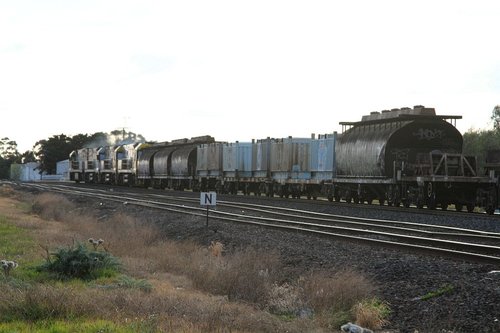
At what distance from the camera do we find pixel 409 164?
2725 cm

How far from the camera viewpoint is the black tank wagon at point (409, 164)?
984 inches

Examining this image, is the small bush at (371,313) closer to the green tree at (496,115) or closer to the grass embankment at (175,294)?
the grass embankment at (175,294)

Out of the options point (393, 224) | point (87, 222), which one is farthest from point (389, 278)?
point (87, 222)

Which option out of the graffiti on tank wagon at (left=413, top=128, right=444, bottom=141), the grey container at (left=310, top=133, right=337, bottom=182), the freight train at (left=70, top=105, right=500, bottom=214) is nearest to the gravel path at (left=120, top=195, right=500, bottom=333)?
the freight train at (left=70, top=105, right=500, bottom=214)

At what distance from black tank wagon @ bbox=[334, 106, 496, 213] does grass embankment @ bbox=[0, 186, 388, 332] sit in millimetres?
12810

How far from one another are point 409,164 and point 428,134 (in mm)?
1850

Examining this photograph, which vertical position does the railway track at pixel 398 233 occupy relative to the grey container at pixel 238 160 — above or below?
below

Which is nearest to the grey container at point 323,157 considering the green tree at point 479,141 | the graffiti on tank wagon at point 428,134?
the graffiti on tank wagon at point 428,134

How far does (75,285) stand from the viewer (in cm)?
1026

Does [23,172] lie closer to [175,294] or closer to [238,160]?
[238,160]

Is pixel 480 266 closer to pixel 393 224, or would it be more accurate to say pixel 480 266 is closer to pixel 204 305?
pixel 204 305

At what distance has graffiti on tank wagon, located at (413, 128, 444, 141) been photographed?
28109 mm

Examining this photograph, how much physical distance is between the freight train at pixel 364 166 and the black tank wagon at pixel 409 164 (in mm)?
36

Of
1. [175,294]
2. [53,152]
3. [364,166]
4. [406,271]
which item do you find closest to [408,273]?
[406,271]
